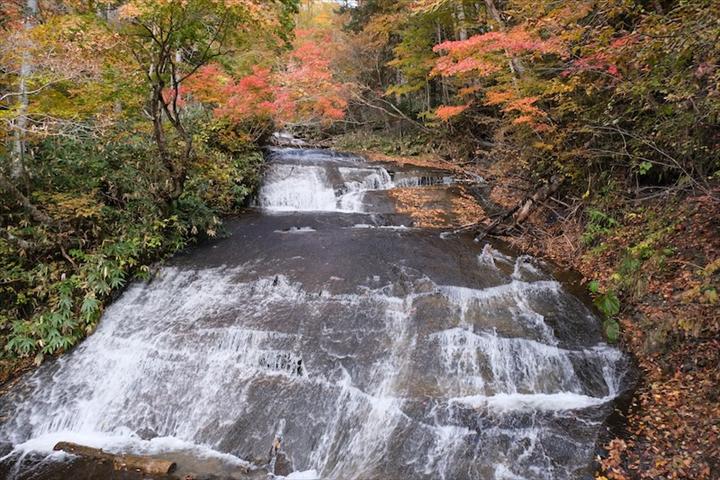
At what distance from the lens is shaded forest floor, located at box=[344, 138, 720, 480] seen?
4.20m

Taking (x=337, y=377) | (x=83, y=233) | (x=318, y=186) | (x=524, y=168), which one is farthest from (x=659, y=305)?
(x=83, y=233)

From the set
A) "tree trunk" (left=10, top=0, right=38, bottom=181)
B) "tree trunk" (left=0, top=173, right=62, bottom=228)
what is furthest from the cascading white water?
"tree trunk" (left=10, top=0, right=38, bottom=181)

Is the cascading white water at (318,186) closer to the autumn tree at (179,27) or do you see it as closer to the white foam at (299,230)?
the white foam at (299,230)

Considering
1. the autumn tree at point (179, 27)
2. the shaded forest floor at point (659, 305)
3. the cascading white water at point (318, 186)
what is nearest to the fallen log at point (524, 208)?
the shaded forest floor at point (659, 305)

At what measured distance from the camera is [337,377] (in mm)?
5402

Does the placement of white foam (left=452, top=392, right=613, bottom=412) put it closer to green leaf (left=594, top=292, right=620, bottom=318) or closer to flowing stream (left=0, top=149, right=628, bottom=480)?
flowing stream (left=0, top=149, right=628, bottom=480)

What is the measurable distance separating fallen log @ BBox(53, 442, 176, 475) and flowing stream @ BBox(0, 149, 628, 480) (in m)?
0.13

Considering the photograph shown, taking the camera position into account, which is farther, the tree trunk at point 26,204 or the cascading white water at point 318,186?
the cascading white water at point 318,186

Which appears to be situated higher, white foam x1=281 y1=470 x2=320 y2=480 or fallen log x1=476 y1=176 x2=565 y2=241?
fallen log x1=476 y1=176 x2=565 y2=241

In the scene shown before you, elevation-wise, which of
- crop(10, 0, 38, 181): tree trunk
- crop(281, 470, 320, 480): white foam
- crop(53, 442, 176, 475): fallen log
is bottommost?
crop(281, 470, 320, 480): white foam

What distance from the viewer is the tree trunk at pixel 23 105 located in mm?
5750

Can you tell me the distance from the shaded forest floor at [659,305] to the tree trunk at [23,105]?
9.14 meters

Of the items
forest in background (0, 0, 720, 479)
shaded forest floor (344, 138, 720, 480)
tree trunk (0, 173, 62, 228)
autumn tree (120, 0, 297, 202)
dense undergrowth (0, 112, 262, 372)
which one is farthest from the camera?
tree trunk (0, 173, 62, 228)

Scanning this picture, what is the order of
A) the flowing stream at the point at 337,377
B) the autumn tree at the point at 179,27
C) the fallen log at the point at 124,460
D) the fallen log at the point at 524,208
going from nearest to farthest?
the fallen log at the point at 124,460, the flowing stream at the point at 337,377, the autumn tree at the point at 179,27, the fallen log at the point at 524,208
